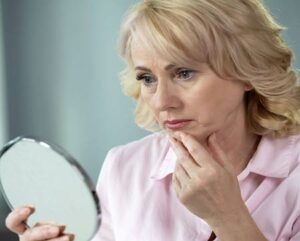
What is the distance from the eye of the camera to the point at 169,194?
3.71ft

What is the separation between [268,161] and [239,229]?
9.2 inches

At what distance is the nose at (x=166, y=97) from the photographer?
0.99 meters

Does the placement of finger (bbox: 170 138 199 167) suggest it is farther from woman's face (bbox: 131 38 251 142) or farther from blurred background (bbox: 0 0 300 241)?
blurred background (bbox: 0 0 300 241)

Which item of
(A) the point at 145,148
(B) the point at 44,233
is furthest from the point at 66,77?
(B) the point at 44,233

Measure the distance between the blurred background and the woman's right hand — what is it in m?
1.16

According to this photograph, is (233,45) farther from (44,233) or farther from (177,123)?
(44,233)

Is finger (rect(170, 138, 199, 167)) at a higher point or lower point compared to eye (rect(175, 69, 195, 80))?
lower

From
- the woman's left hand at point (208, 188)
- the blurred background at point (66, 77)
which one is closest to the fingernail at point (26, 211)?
the woman's left hand at point (208, 188)

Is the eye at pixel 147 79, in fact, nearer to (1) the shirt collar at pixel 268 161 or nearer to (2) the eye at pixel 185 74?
(2) the eye at pixel 185 74

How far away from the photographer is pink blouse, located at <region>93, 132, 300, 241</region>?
41.3 inches

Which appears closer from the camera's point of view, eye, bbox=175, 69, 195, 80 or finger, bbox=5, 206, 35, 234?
finger, bbox=5, 206, 35, 234

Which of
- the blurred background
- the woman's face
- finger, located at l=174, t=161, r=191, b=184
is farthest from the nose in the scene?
the blurred background

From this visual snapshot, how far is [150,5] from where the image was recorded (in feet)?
3.45

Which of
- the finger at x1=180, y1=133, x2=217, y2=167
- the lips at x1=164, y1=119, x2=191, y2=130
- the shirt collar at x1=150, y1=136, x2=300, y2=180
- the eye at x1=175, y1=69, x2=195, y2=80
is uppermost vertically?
the eye at x1=175, y1=69, x2=195, y2=80
